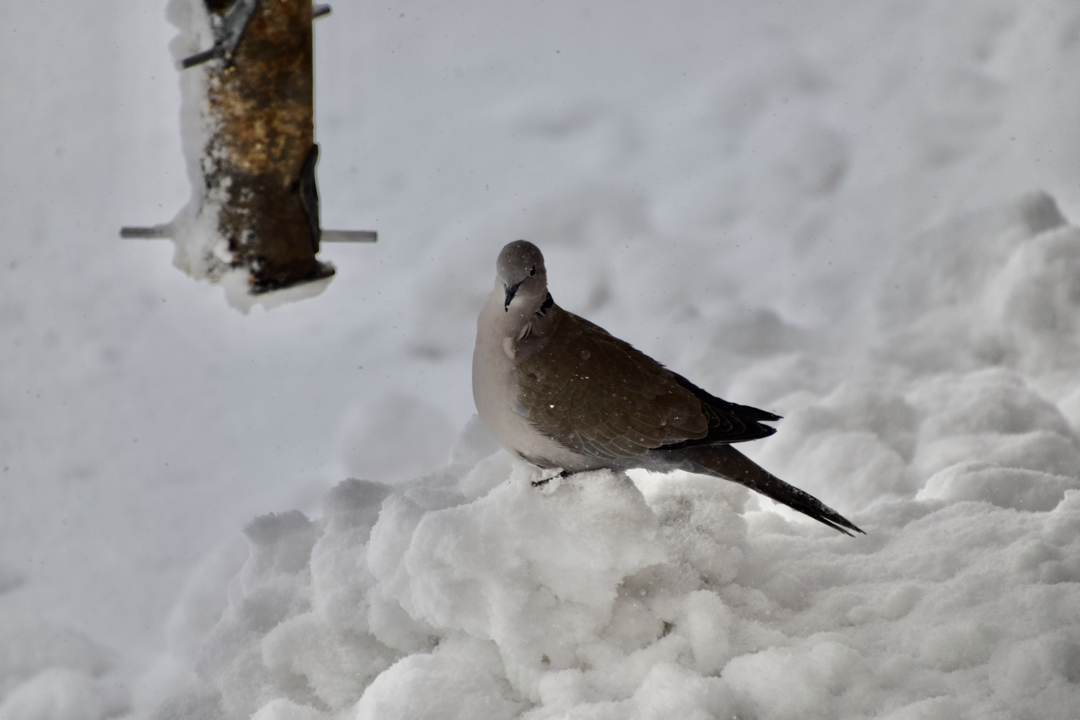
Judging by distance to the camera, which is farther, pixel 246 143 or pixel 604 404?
pixel 604 404

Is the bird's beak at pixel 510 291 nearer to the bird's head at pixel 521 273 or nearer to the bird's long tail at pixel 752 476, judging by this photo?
the bird's head at pixel 521 273

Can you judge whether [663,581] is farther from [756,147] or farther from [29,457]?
[756,147]

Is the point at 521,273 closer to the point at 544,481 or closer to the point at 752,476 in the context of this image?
the point at 544,481

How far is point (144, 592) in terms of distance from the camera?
2004 millimetres

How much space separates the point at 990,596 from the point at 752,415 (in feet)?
1.51

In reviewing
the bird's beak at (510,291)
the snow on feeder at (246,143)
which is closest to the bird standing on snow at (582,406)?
the bird's beak at (510,291)

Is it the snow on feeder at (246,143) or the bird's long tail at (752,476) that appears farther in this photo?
the bird's long tail at (752,476)

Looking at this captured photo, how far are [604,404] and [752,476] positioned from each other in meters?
0.28

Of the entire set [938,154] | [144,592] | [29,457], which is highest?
[938,154]

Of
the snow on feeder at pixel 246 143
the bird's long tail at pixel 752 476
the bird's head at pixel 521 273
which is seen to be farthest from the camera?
the bird's long tail at pixel 752 476

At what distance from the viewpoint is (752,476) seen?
154 centimetres

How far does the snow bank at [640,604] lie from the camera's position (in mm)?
1286

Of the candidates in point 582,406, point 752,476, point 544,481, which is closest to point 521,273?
point 582,406

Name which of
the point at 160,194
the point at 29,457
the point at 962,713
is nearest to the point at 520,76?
the point at 160,194
